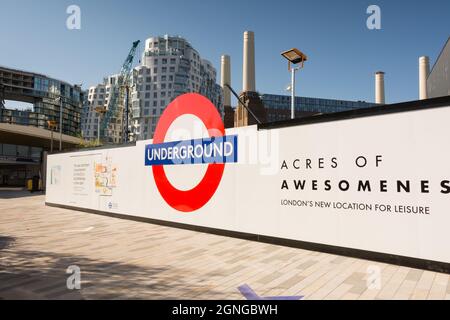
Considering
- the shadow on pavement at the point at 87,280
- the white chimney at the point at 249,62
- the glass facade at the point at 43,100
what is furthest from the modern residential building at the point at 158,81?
the shadow on pavement at the point at 87,280

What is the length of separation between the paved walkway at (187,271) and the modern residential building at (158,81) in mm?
96506

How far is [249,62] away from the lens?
4441cm

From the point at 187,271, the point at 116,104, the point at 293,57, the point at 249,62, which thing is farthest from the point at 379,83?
the point at 116,104

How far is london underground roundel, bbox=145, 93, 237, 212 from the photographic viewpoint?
9.06m

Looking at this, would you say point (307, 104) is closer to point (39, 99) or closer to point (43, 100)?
point (39, 99)

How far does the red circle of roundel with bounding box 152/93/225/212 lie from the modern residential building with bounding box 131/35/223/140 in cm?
9280

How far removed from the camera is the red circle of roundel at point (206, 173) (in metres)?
Result: 9.18

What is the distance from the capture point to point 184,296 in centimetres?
434

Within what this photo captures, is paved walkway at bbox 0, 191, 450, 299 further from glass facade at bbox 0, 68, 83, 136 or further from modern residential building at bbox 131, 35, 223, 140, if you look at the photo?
glass facade at bbox 0, 68, 83, 136

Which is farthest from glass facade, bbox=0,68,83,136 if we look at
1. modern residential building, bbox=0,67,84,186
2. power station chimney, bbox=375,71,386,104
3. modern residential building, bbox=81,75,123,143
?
power station chimney, bbox=375,71,386,104
